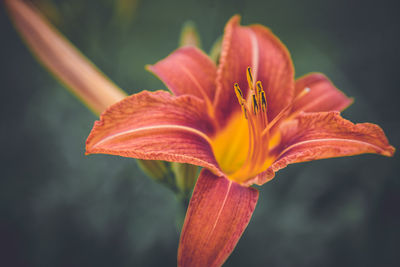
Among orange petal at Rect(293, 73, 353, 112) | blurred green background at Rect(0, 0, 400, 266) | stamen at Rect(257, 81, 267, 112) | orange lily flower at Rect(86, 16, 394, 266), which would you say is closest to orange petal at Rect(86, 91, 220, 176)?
orange lily flower at Rect(86, 16, 394, 266)

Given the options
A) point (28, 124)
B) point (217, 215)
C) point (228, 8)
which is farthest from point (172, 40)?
point (217, 215)

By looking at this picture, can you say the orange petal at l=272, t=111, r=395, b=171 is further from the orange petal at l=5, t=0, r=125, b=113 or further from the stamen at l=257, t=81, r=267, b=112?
the orange petal at l=5, t=0, r=125, b=113

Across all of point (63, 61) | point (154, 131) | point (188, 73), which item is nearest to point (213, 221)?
point (154, 131)

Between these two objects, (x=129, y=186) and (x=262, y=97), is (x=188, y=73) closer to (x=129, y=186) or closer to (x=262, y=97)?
(x=262, y=97)

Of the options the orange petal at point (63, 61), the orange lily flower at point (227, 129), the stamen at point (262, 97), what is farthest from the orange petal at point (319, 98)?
the orange petal at point (63, 61)

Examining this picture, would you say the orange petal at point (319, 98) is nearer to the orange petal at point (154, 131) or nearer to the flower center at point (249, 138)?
the flower center at point (249, 138)
